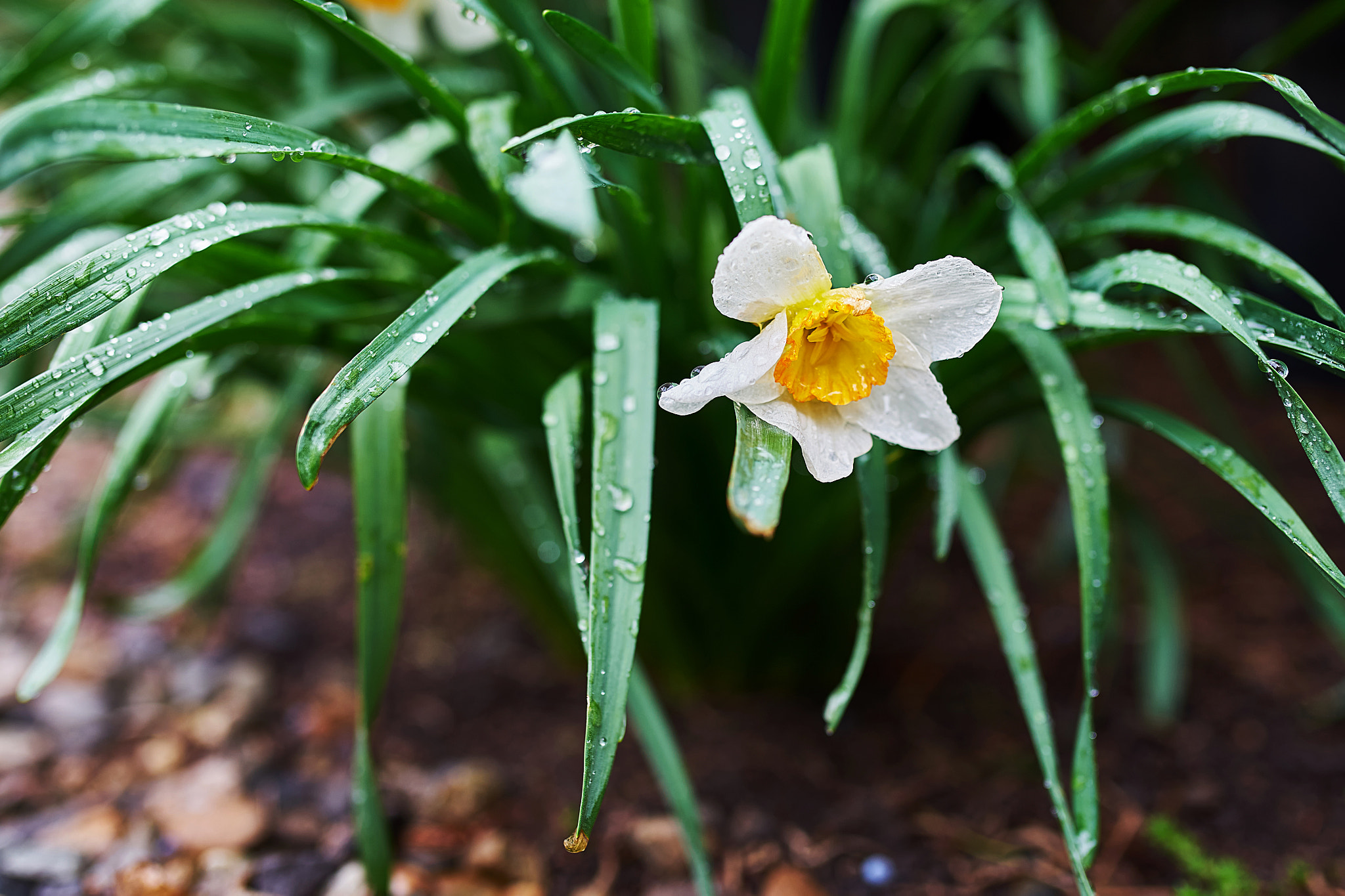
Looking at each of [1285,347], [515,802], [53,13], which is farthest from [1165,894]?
[53,13]

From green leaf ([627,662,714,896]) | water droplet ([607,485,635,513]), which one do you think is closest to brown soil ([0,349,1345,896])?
green leaf ([627,662,714,896])

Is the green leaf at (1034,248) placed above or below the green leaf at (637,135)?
below

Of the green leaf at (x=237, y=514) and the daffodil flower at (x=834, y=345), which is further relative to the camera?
the green leaf at (x=237, y=514)

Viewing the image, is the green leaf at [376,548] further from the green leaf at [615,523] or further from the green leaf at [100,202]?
the green leaf at [100,202]

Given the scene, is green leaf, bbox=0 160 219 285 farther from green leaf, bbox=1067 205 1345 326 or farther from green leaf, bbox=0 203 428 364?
green leaf, bbox=1067 205 1345 326

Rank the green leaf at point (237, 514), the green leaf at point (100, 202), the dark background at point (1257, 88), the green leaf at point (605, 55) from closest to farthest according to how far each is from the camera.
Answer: the green leaf at point (605, 55) < the green leaf at point (100, 202) < the green leaf at point (237, 514) < the dark background at point (1257, 88)

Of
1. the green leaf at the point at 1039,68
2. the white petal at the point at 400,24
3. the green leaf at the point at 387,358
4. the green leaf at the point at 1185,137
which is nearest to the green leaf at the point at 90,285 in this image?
the green leaf at the point at 387,358
